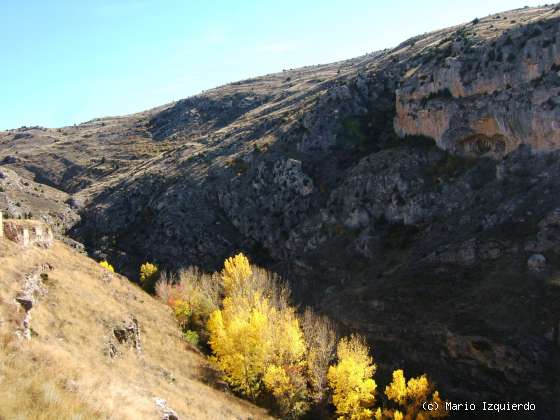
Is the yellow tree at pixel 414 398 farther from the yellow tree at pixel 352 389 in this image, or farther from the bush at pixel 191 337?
the bush at pixel 191 337

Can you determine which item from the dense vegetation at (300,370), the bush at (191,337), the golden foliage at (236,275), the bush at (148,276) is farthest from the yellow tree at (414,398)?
the bush at (148,276)

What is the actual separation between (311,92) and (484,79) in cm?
6128

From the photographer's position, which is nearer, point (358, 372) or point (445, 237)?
point (358, 372)

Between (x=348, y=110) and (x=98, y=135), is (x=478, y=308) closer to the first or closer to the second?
(x=348, y=110)

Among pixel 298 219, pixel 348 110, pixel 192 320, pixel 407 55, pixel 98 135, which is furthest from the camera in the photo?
pixel 98 135

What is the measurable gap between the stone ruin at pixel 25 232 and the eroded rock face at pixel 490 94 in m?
54.5

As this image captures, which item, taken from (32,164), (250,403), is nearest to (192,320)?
(250,403)

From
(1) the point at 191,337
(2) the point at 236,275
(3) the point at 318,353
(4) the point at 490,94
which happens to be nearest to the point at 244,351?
(3) the point at 318,353

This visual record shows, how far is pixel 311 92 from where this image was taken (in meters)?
124

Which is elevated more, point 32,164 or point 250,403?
point 32,164

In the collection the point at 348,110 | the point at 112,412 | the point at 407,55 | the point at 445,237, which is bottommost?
the point at 445,237

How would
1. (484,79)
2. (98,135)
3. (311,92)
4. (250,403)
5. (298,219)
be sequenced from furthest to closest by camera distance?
(98,135) < (311,92) < (298,219) < (484,79) < (250,403)

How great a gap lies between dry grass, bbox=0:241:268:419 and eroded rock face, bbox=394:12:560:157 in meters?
46.7

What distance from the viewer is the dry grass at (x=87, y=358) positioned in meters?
13.7
